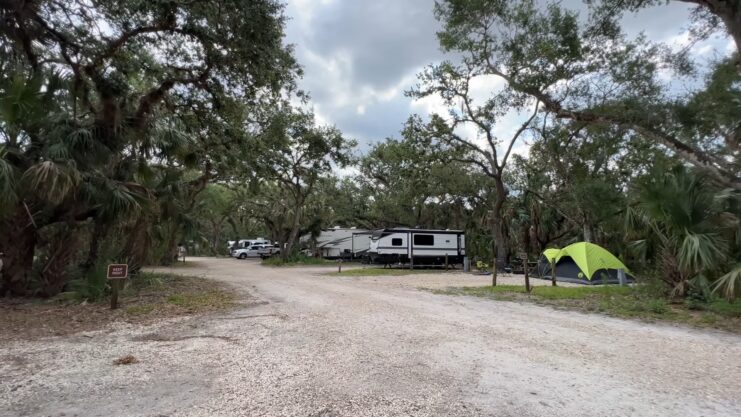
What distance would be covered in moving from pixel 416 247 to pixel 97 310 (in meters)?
17.8

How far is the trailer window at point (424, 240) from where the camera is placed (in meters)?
24.3

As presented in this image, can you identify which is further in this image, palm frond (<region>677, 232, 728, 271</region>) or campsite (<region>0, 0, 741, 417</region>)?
palm frond (<region>677, 232, 728, 271</region>)

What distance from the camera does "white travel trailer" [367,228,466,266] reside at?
24.0 m

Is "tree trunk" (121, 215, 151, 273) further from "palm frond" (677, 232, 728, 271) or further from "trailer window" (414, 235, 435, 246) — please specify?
"trailer window" (414, 235, 435, 246)

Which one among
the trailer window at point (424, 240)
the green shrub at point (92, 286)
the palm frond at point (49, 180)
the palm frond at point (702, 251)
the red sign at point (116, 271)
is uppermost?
the palm frond at point (49, 180)

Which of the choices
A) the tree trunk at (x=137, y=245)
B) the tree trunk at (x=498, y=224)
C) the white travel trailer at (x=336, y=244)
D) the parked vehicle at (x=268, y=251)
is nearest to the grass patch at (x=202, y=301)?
the tree trunk at (x=137, y=245)

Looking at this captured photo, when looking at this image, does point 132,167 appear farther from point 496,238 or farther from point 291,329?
point 496,238

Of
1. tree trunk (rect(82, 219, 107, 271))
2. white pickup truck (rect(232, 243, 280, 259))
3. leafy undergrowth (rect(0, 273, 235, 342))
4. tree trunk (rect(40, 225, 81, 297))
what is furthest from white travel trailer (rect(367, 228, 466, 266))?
white pickup truck (rect(232, 243, 280, 259))

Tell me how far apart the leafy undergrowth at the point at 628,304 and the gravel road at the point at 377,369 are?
3.19 ft

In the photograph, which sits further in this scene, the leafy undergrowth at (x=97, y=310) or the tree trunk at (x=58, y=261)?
the tree trunk at (x=58, y=261)

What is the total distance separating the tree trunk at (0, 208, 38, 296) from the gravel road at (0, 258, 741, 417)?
13.4ft

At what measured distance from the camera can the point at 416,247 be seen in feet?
79.3

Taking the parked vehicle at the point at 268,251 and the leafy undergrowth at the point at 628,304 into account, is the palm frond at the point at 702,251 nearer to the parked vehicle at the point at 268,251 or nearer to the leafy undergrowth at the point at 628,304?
the leafy undergrowth at the point at 628,304

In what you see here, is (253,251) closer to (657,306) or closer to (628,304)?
(628,304)
